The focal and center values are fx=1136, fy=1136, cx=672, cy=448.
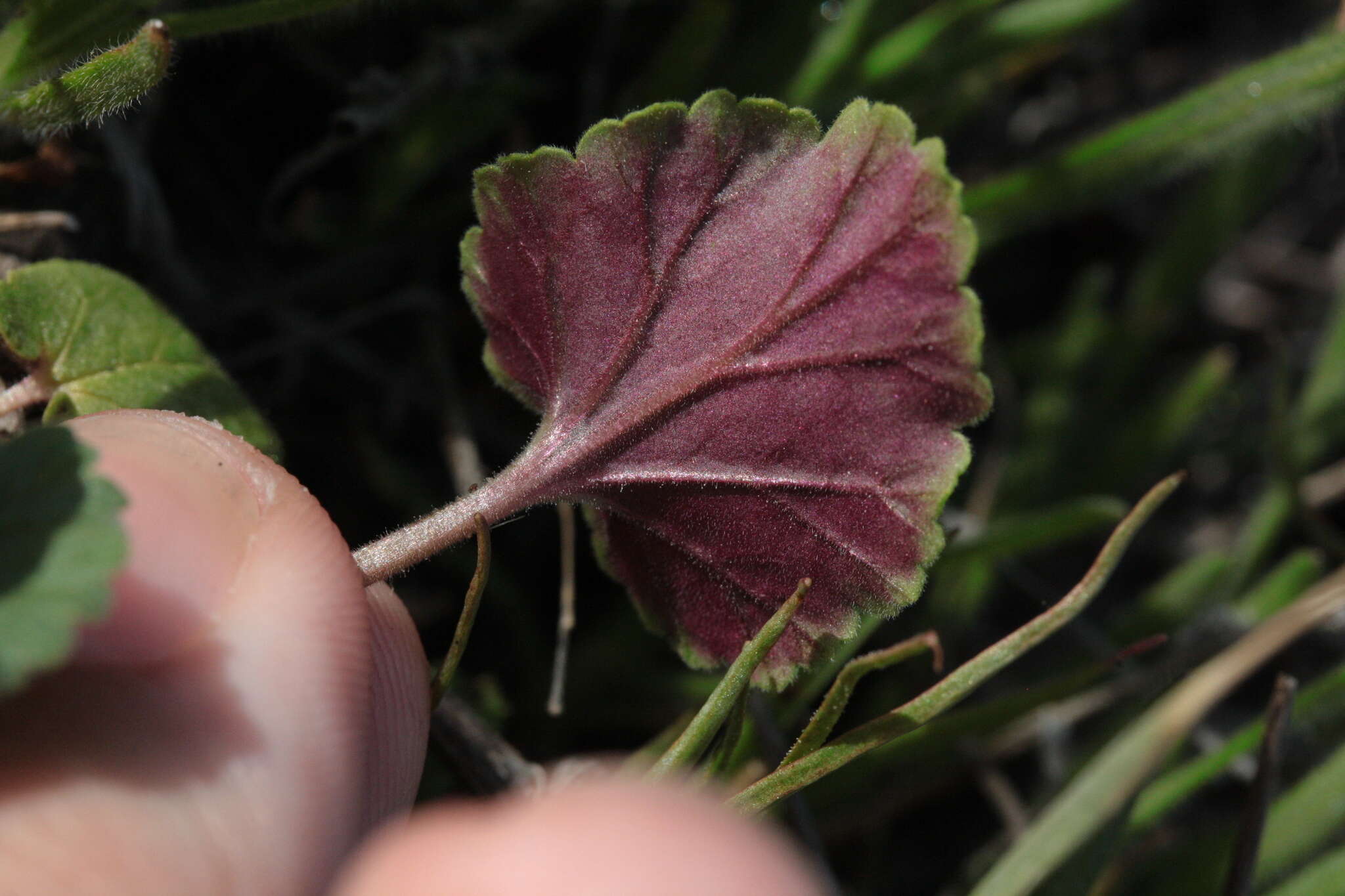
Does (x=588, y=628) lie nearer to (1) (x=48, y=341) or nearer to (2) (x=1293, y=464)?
(1) (x=48, y=341)

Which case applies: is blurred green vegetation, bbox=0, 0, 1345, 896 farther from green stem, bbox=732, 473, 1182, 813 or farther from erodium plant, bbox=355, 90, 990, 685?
erodium plant, bbox=355, 90, 990, 685

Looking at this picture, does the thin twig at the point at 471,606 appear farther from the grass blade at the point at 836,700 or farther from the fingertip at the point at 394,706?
the grass blade at the point at 836,700

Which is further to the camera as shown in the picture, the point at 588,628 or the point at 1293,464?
the point at 1293,464

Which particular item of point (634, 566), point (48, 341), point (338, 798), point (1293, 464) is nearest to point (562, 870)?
point (338, 798)

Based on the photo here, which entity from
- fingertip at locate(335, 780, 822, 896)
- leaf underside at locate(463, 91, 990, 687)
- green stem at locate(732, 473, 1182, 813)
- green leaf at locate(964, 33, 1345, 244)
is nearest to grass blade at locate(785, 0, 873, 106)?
green leaf at locate(964, 33, 1345, 244)

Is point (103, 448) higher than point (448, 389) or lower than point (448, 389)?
higher

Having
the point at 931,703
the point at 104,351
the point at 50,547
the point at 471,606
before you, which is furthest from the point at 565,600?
the point at 50,547

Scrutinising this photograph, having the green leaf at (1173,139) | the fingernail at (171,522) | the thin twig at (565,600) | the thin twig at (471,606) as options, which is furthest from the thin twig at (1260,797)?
the fingernail at (171,522)
